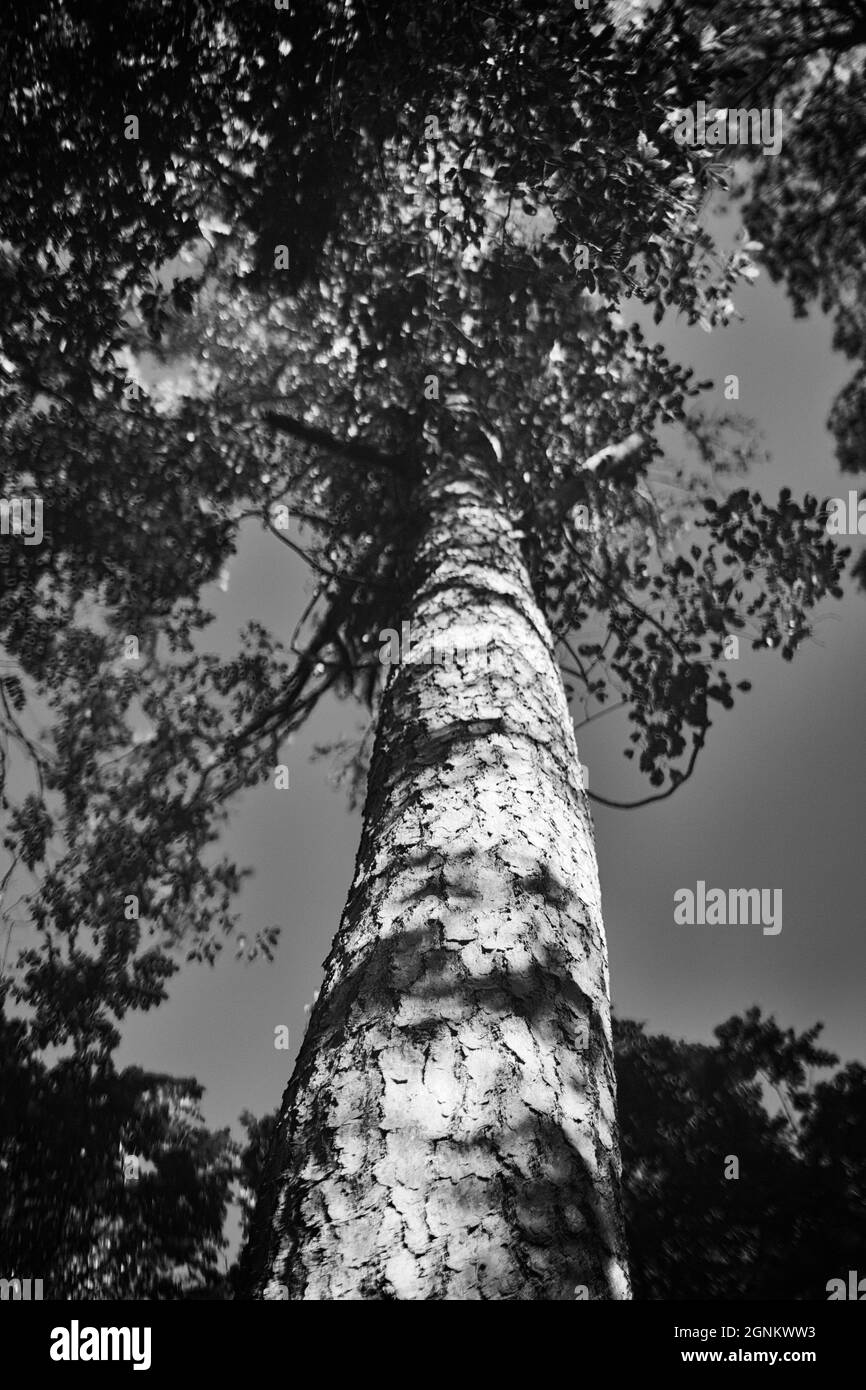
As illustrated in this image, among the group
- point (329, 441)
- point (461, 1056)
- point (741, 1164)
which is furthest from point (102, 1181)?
point (329, 441)

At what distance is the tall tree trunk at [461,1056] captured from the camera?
3.90ft

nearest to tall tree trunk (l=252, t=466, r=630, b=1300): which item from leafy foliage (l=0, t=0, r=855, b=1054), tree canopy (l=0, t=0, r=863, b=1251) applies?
leafy foliage (l=0, t=0, r=855, b=1054)

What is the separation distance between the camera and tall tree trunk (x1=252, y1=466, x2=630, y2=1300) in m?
1.19

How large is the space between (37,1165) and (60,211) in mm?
6457

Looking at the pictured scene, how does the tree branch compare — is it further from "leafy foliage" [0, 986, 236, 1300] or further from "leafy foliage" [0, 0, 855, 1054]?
"leafy foliage" [0, 986, 236, 1300]

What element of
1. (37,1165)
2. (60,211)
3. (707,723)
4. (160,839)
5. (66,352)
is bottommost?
(37,1165)

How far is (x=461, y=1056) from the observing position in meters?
1.43

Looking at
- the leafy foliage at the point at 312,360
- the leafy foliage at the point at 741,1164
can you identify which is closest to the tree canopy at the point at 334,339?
the leafy foliage at the point at 312,360

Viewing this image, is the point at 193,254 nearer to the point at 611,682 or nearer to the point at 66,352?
the point at 66,352

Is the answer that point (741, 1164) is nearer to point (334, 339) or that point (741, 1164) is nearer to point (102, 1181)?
point (102, 1181)

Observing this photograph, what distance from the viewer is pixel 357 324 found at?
534cm

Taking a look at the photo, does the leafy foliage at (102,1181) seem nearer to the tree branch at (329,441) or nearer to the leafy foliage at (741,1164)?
the leafy foliage at (741,1164)
